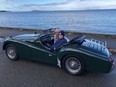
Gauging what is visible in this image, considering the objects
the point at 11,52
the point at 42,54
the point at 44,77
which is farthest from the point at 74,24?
the point at 44,77

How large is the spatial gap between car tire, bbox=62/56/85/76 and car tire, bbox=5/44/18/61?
2.06 m

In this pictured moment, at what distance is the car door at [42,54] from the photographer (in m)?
5.86

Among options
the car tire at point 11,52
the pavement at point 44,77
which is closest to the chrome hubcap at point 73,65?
the pavement at point 44,77

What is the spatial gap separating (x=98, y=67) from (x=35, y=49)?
218 centimetres

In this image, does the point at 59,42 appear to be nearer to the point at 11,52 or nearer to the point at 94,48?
the point at 94,48

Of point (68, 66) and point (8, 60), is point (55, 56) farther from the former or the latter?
point (8, 60)

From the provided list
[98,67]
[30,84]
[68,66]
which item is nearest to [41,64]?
Result: [68,66]

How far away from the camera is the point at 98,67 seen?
513cm

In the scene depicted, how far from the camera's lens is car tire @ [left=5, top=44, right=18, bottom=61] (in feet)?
22.1

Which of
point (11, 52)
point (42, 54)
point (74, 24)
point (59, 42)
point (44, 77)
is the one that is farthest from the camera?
point (74, 24)

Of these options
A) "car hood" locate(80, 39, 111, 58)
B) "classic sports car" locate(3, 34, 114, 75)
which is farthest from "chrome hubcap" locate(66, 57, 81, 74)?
"car hood" locate(80, 39, 111, 58)

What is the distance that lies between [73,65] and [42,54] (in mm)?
1156

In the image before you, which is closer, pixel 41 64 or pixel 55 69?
pixel 55 69

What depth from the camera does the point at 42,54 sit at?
6051 millimetres
